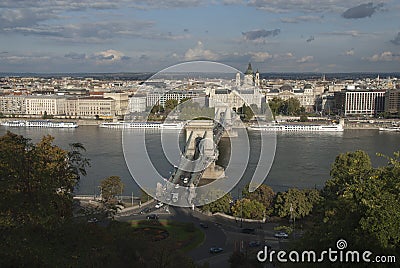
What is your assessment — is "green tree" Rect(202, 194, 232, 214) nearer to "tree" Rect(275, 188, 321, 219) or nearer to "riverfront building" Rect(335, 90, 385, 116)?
"tree" Rect(275, 188, 321, 219)

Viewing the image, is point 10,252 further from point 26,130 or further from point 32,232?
point 26,130

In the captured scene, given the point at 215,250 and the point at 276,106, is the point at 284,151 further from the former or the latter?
the point at 276,106

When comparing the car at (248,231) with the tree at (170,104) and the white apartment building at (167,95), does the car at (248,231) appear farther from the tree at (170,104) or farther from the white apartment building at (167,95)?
the white apartment building at (167,95)

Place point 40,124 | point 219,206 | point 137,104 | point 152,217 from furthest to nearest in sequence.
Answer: point 137,104 < point 40,124 < point 219,206 < point 152,217

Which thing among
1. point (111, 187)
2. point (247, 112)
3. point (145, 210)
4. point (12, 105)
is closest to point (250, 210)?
point (145, 210)

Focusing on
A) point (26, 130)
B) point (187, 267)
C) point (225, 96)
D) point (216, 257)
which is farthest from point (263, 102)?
point (187, 267)

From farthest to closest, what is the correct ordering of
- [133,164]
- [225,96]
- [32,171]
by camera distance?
[225,96] < [133,164] < [32,171]

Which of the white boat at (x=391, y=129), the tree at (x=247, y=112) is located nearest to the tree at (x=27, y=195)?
the white boat at (x=391, y=129)
